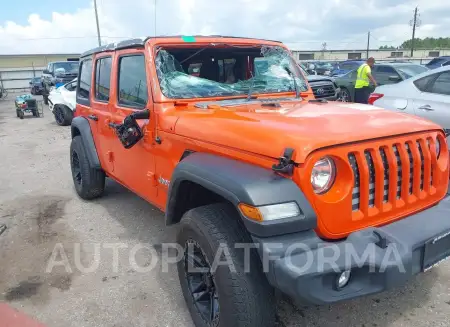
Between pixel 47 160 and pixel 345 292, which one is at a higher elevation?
pixel 345 292

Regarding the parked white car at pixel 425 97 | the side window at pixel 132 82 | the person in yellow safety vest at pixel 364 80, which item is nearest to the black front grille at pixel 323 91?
the parked white car at pixel 425 97

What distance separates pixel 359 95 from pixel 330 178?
9.84 m

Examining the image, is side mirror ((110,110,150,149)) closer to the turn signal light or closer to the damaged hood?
the damaged hood

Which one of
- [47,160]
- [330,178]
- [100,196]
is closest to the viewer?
[330,178]

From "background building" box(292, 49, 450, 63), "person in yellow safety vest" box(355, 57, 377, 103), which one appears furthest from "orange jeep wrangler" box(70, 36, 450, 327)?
"background building" box(292, 49, 450, 63)

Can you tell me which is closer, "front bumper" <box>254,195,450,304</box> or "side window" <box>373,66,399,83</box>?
"front bumper" <box>254,195,450,304</box>

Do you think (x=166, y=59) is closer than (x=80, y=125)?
Yes

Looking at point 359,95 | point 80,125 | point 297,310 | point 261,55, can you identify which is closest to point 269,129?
point 297,310

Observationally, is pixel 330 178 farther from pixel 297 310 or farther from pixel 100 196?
pixel 100 196

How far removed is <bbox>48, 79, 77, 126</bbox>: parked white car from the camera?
1205cm

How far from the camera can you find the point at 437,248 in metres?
2.30

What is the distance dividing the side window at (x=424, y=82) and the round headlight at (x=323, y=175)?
174 inches

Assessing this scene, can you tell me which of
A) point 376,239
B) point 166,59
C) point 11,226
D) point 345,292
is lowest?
point 11,226

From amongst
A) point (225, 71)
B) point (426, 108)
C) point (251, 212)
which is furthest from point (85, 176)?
point (426, 108)
